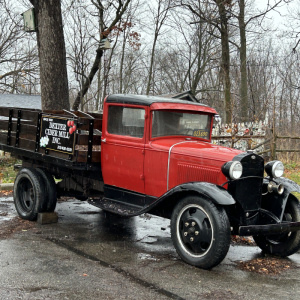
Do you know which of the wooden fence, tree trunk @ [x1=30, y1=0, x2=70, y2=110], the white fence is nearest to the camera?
tree trunk @ [x1=30, y1=0, x2=70, y2=110]

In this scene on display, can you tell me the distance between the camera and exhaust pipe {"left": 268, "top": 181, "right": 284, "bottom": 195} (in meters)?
5.01

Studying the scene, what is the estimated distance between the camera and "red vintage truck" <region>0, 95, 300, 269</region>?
4594 millimetres

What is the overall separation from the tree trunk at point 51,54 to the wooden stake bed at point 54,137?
316 cm

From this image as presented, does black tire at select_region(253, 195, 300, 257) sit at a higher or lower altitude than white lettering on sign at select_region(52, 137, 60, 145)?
lower

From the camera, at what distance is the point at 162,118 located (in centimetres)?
556

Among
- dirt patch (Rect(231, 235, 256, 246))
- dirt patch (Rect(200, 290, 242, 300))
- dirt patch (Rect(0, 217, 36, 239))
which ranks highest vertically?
dirt patch (Rect(200, 290, 242, 300))

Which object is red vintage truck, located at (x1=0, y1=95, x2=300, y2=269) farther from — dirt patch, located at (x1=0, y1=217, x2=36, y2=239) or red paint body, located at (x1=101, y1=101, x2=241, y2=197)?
dirt patch, located at (x1=0, y1=217, x2=36, y2=239)

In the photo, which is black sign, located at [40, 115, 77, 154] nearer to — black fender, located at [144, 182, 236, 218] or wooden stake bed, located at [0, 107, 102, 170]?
wooden stake bed, located at [0, 107, 102, 170]

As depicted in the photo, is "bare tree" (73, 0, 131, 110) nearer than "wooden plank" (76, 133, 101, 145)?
No

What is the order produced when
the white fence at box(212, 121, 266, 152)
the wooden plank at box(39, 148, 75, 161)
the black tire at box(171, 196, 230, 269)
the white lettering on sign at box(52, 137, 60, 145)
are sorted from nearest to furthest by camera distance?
the black tire at box(171, 196, 230, 269) → the wooden plank at box(39, 148, 75, 161) → the white lettering on sign at box(52, 137, 60, 145) → the white fence at box(212, 121, 266, 152)

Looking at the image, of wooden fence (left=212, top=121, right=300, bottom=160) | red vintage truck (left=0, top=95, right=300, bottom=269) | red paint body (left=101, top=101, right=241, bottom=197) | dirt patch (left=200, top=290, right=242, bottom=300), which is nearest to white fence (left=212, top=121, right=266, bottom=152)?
wooden fence (left=212, top=121, right=300, bottom=160)

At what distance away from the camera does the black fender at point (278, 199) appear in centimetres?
500

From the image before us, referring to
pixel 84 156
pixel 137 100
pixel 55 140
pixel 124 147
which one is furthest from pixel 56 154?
pixel 137 100

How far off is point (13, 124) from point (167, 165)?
3.10 meters
